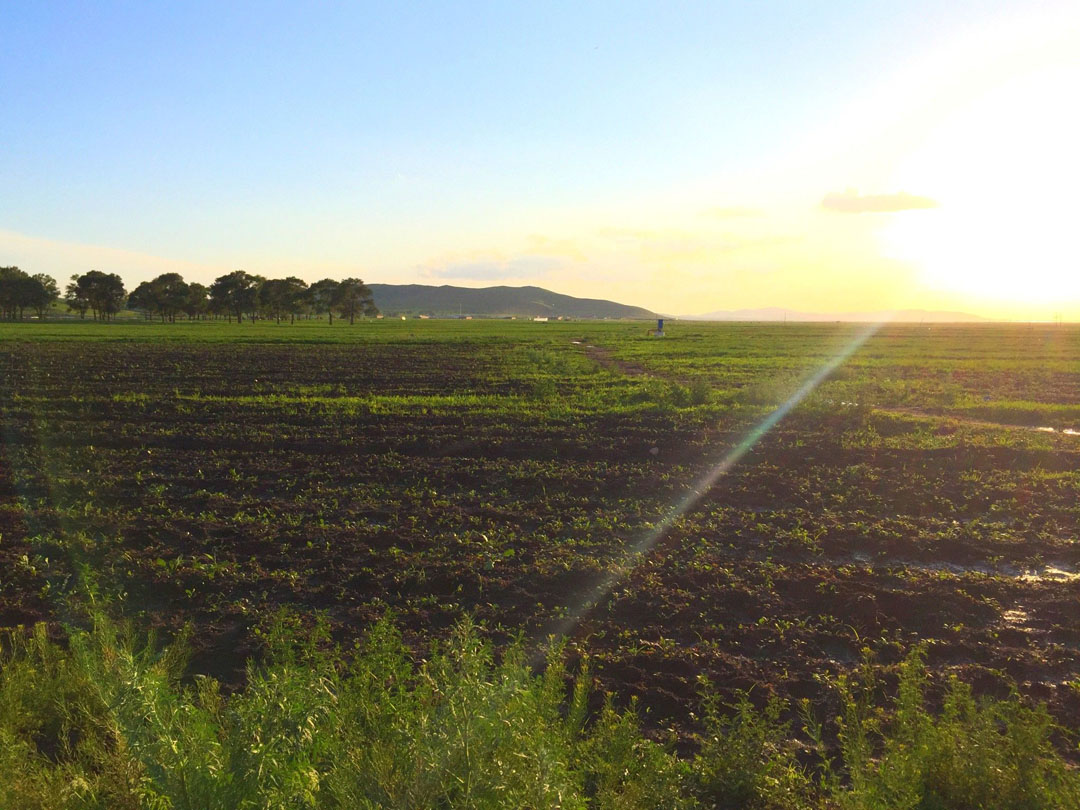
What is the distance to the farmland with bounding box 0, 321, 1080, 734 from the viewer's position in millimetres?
6035

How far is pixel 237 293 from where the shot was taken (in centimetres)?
11256

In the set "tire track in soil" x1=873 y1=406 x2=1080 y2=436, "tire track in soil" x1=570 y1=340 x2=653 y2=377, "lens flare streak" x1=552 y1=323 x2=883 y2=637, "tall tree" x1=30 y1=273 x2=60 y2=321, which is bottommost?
"lens flare streak" x1=552 y1=323 x2=883 y2=637

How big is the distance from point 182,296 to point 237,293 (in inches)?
343

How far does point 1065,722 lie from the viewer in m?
4.81

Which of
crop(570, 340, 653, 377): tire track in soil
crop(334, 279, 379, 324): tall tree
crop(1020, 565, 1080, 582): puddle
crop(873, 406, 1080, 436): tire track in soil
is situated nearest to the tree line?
crop(334, 279, 379, 324): tall tree

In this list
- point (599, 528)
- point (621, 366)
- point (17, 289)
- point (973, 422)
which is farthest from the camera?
point (17, 289)

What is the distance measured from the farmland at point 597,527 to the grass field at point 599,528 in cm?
4

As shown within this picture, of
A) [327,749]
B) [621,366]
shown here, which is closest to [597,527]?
[327,749]

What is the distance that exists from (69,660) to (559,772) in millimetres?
3946

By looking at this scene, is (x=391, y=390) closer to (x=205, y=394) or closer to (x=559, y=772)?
(x=205, y=394)

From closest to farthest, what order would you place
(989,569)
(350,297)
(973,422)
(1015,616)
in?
(1015,616) → (989,569) → (973,422) → (350,297)

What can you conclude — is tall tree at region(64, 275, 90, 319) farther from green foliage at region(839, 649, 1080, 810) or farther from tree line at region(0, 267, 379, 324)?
green foliage at region(839, 649, 1080, 810)

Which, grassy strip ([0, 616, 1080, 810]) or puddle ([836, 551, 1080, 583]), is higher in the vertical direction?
grassy strip ([0, 616, 1080, 810])

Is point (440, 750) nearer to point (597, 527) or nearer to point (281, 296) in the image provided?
point (597, 527)
